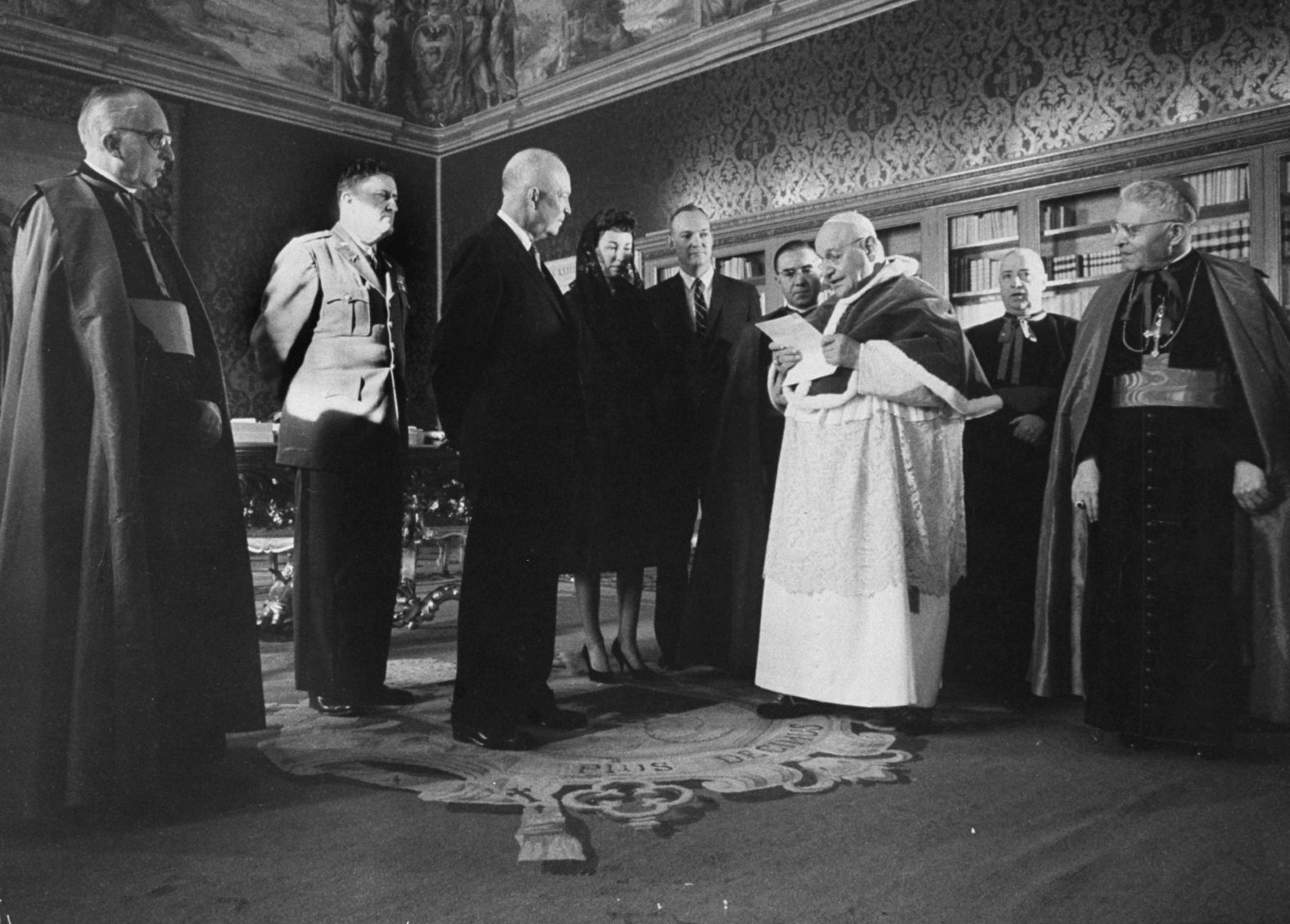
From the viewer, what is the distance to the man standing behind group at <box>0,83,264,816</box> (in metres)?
2.27

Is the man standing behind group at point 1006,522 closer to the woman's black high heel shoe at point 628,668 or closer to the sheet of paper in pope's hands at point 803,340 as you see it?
the sheet of paper in pope's hands at point 803,340

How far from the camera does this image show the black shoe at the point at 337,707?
3.55 metres

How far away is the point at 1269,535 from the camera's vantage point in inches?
126

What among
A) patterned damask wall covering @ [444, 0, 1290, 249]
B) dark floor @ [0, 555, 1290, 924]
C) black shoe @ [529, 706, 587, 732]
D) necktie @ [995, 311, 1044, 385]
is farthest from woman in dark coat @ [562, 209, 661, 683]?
patterned damask wall covering @ [444, 0, 1290, 249]

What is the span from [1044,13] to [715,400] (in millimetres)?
4293

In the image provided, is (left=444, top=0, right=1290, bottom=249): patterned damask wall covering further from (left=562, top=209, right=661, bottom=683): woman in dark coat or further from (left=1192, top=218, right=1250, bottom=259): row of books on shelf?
(left=562, top=209, right=661, bottom=683): woman in dark coat

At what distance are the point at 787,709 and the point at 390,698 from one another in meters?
1.42

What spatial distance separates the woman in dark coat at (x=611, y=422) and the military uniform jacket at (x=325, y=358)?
33.2 inches

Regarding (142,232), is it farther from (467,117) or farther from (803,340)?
(467,117)

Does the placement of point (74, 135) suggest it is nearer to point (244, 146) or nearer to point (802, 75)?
point (244, 146)

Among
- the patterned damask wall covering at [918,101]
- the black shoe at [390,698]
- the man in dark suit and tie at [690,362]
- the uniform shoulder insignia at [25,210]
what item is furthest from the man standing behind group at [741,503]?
the patterned damask wall covering at [918,101]

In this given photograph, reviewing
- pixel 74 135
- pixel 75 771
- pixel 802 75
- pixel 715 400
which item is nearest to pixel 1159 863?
pixel 75 771

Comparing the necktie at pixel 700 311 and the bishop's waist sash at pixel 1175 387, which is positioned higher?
the necktie at pixel 700 311

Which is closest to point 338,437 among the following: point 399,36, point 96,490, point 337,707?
point 337,707
